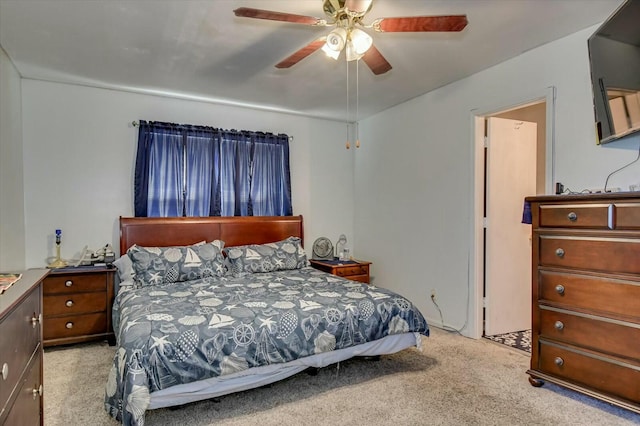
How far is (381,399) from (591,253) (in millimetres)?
1672

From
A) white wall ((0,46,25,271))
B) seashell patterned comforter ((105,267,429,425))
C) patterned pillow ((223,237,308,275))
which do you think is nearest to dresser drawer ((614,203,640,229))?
seashell patterned comforter ((105,267,429,425))

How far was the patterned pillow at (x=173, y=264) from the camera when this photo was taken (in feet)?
11.1

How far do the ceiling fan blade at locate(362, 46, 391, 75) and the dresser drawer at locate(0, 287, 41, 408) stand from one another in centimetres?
228

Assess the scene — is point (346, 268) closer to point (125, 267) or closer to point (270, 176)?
point (270, 176)

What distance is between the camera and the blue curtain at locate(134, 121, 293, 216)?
408cm

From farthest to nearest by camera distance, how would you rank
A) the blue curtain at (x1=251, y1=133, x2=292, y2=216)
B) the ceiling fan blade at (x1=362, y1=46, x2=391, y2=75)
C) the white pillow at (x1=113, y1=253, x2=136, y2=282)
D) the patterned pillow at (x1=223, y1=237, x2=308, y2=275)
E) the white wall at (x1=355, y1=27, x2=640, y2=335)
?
the blue curtain at (x1=251, y1=133, x2=292, y2=216) → the patterned pillow at (x1=223, y1=237, x2=308, y2=275) → the white pillow at (x1=113, y1=253, x2=136, y2=282) → the white wall at (x1=355, y1=27, x2=640, y2=335) → the ceiling fan blade at (x1=362, y1=46, x2=391, y2=75)

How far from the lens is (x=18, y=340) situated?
142cm

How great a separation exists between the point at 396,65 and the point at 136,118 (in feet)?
9.49

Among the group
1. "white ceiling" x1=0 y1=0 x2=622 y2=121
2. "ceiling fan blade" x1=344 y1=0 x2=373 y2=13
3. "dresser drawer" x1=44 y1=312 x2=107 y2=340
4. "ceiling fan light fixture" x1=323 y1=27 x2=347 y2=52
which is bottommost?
"dresser drawer" x1=44 y1=312 x2=107 y2=340

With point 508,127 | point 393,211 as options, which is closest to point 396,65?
point 508,127

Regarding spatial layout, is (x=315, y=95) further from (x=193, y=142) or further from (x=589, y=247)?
(x=589, y=247)

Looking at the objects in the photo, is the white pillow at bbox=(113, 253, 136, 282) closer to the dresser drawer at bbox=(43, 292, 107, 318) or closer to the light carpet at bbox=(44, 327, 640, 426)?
the dresser drawer at bbox=(43, 292, 107, 318)

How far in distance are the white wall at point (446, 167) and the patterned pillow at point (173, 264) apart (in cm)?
220

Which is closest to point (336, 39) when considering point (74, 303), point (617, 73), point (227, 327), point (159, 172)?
point (617, 73)
